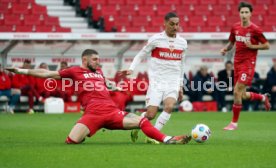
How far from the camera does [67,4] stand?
28844 mm

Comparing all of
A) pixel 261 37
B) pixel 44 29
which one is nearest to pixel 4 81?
pixel 44 29

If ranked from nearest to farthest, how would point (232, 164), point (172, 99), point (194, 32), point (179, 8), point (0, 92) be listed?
point (232, 164) < point (172, 99) < point (0, 92) < point (194, 32) < point (179, 8)

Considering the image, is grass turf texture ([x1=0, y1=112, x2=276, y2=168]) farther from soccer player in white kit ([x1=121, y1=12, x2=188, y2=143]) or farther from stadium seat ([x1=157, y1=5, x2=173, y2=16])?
stadium seat ([x1=157, y1=5, x2=173, y2=16])

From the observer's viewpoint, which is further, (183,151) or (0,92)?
(0,92)

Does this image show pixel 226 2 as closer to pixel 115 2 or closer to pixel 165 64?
pixel 115 2

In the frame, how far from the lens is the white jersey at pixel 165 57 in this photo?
42.0 ft

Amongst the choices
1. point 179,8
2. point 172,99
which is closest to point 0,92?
point 179,8

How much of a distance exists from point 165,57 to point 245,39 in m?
2.90

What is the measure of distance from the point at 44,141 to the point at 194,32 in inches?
577

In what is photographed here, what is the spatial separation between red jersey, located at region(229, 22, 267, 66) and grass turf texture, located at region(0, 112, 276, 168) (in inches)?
58.6

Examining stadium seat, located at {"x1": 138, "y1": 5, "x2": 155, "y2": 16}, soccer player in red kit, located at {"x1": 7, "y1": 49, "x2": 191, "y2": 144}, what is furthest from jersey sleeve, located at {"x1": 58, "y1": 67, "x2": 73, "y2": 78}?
stadium seat, located at {"x1": 138, "y1": 5, "x2": 155, "y2": 16}

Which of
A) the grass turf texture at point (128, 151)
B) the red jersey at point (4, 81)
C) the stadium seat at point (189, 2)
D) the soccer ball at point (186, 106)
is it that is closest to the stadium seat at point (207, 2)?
the stadium seat at point (189, 2)

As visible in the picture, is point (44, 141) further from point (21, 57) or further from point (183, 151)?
point (21, 57)

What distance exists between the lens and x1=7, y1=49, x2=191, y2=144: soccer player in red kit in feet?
37.4
